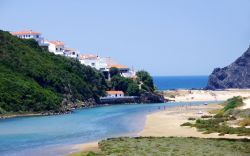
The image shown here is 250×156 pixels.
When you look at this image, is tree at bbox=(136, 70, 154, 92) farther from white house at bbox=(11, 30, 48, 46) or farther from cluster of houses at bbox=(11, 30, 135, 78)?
white house at bbox=(11, 30, 48, 46)

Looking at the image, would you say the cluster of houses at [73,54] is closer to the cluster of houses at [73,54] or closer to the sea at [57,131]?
the cluster of houses at [73,54]

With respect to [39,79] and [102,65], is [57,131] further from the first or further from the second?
[102,65]

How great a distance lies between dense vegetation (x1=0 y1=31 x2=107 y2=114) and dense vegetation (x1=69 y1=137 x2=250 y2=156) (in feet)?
161

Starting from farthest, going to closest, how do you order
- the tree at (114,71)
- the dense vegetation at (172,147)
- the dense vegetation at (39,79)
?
the tree at (114,71)
the dense vegetation at (39,79)
the dense vegetation at (172,147)

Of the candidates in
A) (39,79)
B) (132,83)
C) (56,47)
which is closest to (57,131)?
(39,79)

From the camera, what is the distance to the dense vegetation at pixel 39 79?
371 feet

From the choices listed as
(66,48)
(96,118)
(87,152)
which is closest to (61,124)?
(96,118)

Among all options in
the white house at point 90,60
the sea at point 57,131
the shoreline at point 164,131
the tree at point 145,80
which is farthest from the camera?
the white house at point 90,60

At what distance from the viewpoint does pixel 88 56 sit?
181 metres

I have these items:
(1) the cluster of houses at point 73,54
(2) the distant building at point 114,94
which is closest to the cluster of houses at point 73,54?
(1) the cluster of houses at point 73,54

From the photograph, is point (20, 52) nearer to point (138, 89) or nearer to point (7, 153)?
point (138, 89)

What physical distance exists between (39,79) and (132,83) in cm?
3709

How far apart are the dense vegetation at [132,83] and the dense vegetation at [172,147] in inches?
3580

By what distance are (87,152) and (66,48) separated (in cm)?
12425
